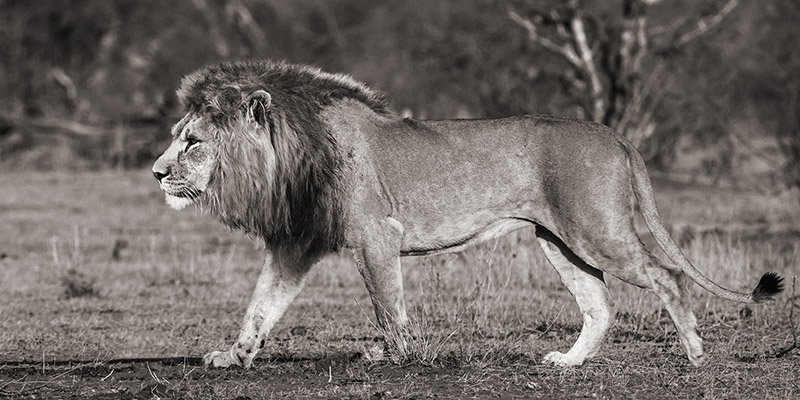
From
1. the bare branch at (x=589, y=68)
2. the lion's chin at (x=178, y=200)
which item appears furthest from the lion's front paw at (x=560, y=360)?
the bare branch at (x=589, y=68)

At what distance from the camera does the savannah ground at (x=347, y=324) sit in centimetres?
607

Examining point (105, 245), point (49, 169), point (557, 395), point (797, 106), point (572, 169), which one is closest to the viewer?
point (557, 395)

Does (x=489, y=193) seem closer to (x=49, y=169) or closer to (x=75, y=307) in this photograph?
(x=75, y=307)

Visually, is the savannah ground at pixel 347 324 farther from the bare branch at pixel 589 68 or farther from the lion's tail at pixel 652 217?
the bare branch at pixel 589 68

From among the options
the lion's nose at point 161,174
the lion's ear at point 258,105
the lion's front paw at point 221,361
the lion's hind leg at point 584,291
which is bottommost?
the lion's front paw at point 221,361

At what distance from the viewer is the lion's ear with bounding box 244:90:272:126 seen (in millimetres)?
6340

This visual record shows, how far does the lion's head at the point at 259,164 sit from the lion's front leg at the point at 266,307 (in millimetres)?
139

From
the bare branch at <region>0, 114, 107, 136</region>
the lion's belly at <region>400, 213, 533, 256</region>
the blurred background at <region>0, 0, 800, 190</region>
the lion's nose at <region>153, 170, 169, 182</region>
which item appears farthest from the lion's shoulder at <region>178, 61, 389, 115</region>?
the bare branch at <region>0, 114, 107, 136</region>

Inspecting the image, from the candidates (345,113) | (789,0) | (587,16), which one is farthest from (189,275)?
(789,0)

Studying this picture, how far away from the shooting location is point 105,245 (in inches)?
488

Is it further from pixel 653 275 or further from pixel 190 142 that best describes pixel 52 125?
pixel 653 275

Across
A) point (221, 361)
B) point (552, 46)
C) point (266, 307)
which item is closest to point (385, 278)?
point (266, 307)

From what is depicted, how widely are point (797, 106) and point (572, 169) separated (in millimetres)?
10583

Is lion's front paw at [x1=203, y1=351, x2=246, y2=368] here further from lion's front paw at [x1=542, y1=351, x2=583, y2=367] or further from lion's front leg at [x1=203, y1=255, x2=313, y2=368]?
lion's front paw at [x1=542, y1=351, x2=583, y2=367]
